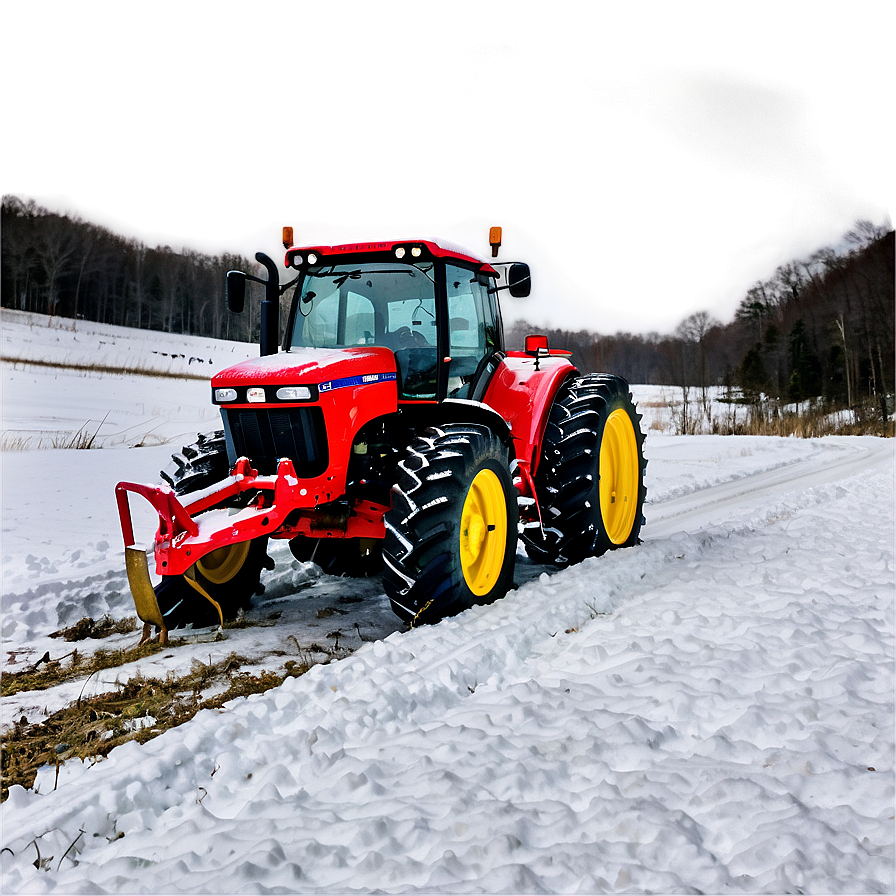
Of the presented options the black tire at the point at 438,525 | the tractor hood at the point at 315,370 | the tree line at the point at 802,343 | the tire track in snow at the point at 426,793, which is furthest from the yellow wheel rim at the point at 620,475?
the tree line at the point at 802,343

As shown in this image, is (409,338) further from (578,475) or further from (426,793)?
(426,793)

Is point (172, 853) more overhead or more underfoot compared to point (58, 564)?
more underfoot

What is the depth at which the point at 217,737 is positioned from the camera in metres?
2.66

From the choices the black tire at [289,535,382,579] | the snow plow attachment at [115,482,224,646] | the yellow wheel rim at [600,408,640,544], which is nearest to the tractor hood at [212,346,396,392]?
the snow plow attachment at [115,482,224,646]

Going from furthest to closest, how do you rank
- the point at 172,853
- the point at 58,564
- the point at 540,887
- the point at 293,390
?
the point at 58,564 < the point at 293,390 < the point at 172,853 < the point at 540,887

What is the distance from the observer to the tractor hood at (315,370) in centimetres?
409

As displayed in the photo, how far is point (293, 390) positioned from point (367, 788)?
234 cm

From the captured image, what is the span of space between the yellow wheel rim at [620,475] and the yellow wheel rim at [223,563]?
314cm

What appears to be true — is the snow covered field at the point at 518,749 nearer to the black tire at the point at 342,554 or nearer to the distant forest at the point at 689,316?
the black tire at the point at 342,554

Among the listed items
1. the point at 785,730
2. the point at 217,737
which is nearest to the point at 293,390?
the point at 217,737

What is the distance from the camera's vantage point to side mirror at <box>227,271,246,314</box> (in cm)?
443

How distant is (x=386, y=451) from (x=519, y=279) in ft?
5.24

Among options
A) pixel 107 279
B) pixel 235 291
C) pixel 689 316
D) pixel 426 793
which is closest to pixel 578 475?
pixel 235 291

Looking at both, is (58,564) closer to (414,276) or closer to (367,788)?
(414,276)
